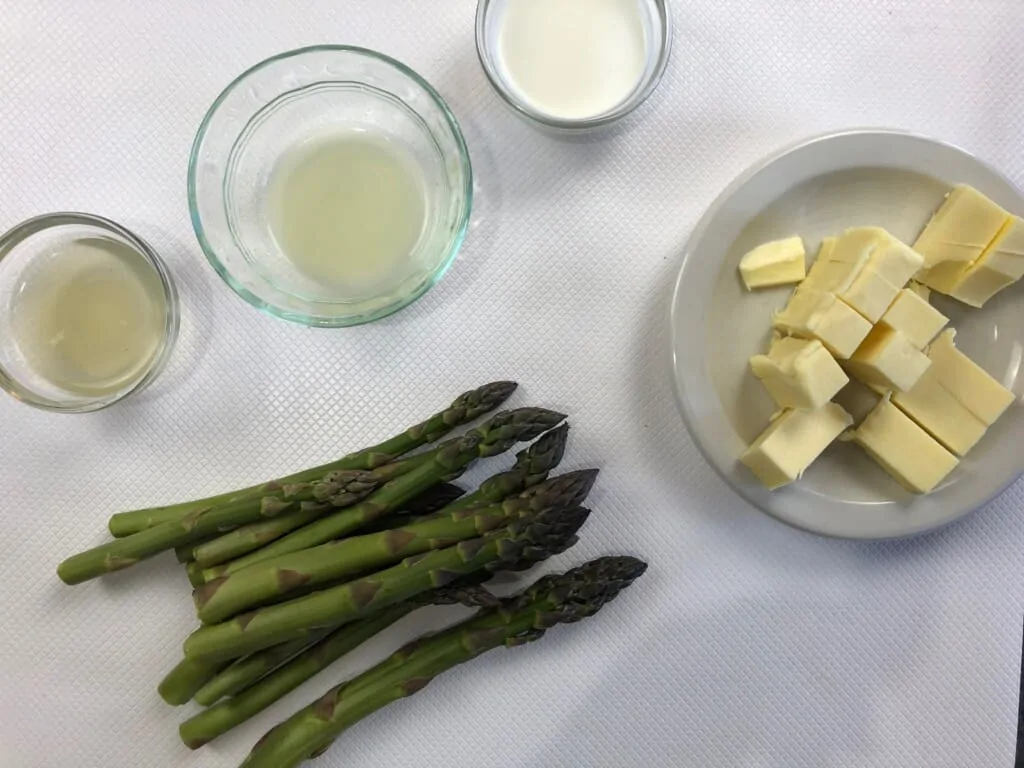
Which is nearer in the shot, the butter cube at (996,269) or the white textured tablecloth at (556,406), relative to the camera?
the butter cube at (996,269)

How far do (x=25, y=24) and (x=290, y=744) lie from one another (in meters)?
0.91

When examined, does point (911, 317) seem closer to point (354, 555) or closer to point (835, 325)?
point (835, 325)

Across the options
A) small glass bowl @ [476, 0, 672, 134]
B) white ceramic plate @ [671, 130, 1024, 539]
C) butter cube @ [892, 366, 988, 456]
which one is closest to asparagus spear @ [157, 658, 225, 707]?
white ceramic plate @ [671, 130, 1024, 539]

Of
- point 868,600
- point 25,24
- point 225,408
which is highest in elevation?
point 25,24

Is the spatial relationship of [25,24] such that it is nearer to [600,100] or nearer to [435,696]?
[600,100]

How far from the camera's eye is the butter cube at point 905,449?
2.84 ft

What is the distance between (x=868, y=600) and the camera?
96cm

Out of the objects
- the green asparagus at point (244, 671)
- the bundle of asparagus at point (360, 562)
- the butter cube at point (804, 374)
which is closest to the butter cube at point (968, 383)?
the butter cube at point (804, 374)

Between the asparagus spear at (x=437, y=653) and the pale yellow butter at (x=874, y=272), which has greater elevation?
the pale yellow butter at (x=874, y=272)

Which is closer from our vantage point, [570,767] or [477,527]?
[477,527]

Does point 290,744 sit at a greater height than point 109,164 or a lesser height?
lesser

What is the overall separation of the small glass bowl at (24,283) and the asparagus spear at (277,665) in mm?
346

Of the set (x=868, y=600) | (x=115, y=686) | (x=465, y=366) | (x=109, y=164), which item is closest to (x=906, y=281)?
(x=868, y=600)

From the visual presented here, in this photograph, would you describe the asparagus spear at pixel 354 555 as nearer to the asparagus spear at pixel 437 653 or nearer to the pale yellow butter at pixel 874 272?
the asparagus spear at pixel 437 653
